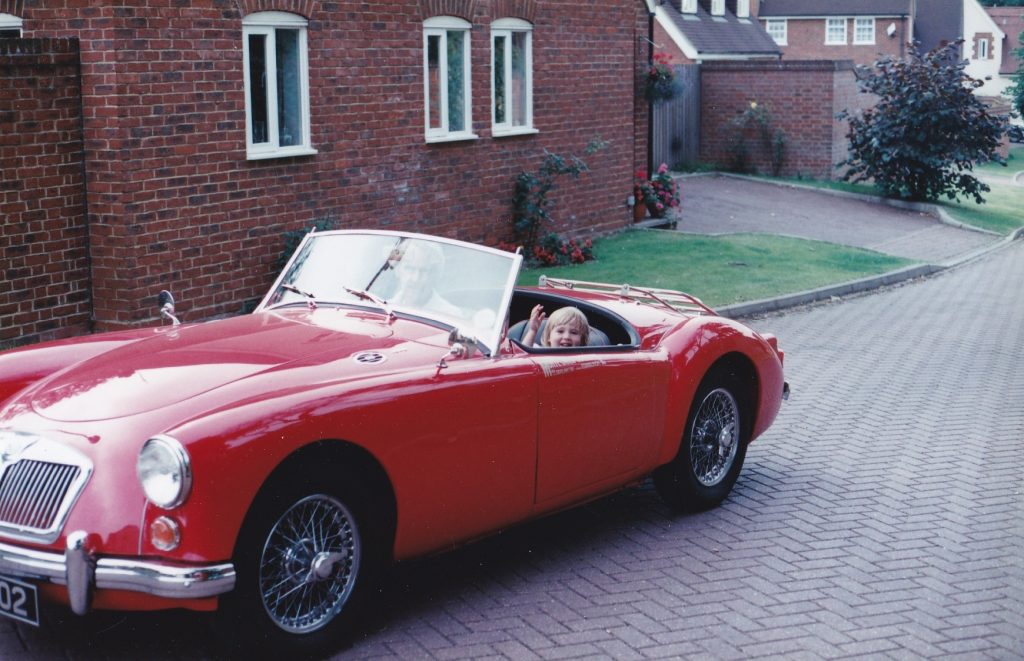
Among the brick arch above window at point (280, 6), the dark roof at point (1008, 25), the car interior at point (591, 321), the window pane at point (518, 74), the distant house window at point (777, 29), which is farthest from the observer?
the dark roof at point (1008, 25)

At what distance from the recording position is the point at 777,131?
27.8m

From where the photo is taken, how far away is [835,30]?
60.0m

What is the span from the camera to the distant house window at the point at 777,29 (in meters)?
60.8

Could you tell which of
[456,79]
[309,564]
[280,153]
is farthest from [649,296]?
[456,79]

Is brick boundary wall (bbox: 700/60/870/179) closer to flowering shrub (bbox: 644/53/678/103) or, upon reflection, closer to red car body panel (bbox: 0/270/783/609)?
flowering shrub (bbox: 644/53/678/103)

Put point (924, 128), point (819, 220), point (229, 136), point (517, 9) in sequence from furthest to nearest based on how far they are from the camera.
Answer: point (924, 128) < point (819, 220) < point (517, 9) < point (229, 136)

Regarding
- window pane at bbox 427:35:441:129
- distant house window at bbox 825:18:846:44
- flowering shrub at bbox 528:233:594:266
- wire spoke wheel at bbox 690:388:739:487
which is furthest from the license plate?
distant house window at bbox 825:18:846:44

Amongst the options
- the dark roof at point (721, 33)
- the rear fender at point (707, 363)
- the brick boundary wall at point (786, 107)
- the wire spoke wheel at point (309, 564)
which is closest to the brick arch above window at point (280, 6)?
the rear fender at point (707, 363)

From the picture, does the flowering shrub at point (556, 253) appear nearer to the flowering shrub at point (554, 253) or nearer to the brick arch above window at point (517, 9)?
the flowering shrub at point (554, 253)

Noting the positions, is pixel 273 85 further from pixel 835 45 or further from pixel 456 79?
pixel 835 45

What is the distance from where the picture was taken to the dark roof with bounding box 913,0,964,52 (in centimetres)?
6556

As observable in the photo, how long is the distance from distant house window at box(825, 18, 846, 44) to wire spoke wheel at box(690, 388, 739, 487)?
5693cm

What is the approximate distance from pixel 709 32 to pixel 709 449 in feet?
113

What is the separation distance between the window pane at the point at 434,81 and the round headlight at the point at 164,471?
35.2 feet
